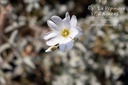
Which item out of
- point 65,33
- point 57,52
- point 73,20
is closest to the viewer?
point 73,20

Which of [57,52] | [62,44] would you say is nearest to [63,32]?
[62,44]

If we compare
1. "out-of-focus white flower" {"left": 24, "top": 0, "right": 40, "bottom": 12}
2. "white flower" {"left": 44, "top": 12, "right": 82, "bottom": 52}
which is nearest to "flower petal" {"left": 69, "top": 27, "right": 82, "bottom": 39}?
"white flower" {"left": 44, "top": 12, "right": 82, "bottom": 52}

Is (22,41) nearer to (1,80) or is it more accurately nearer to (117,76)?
(1,80)

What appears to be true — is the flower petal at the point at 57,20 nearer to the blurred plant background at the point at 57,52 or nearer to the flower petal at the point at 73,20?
the flower petal at the point at 73,20

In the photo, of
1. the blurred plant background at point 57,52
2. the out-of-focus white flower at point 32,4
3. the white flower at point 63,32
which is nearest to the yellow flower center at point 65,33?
the white flower at point 63,32

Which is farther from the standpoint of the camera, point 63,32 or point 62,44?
point 63,32

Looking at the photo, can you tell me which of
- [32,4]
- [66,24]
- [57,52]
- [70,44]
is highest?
[32,4]

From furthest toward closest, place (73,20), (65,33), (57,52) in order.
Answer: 1. (57,52)
2. (65,33)
3. (73,20)

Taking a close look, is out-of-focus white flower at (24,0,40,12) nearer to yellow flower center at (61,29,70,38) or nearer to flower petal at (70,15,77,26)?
yellow flower center at (61,29,70,38)

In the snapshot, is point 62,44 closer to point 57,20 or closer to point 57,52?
point 57,20
